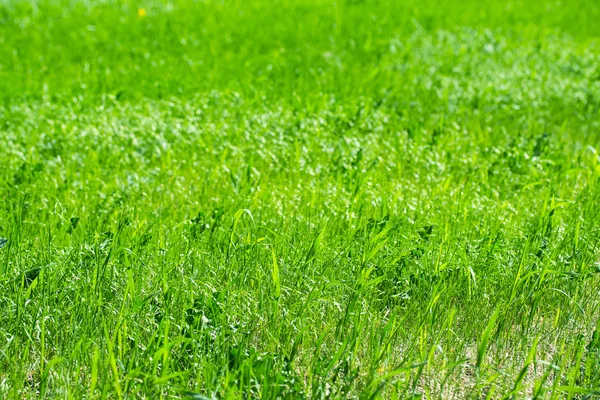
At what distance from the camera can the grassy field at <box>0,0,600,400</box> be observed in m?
3.17

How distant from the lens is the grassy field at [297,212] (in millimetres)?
3174

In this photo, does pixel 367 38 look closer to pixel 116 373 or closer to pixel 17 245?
pixel 17 245

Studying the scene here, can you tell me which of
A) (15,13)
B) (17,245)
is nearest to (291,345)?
(17,245)

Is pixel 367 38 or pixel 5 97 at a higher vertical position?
pixel 367 38

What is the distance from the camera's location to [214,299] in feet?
11.0

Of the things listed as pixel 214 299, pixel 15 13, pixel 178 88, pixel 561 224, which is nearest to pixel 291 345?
pixel 214 299

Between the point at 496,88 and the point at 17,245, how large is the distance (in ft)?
15.9

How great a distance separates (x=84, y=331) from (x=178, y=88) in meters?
4.04

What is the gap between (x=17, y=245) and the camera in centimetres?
378

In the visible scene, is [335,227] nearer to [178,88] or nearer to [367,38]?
[178,88]

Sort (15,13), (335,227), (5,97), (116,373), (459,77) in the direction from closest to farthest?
(116,373), (335,227), (5,97), (459,77), (15,13)

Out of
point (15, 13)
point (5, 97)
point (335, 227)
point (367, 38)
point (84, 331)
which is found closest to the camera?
point (84, 331)

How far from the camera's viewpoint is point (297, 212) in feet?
14.9

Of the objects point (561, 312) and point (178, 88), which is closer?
point (561, 312)
